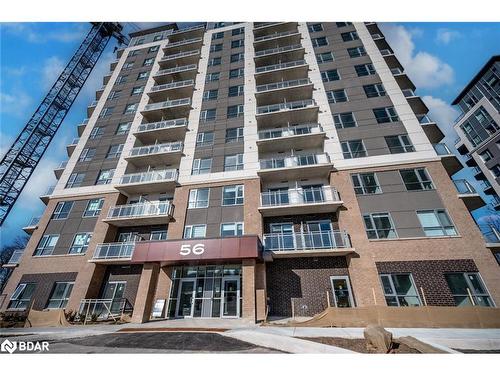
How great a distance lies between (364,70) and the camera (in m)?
20.8

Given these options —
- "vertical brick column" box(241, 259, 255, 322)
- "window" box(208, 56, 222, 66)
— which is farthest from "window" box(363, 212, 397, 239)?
"window" box(208, 56, 222, 66)

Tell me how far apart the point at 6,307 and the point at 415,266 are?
1039 inches

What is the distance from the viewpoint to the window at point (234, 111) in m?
21.3

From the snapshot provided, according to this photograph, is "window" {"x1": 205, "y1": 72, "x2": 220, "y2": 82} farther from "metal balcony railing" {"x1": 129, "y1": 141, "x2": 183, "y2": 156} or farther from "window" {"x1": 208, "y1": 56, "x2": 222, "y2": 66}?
"metal balcony railing" {"x1": 129, "y1": 141, "x2": 183, "y2": 156}

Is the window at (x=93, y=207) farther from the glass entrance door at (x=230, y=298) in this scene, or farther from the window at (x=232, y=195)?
the glass entrance door at (x=230, y=298)

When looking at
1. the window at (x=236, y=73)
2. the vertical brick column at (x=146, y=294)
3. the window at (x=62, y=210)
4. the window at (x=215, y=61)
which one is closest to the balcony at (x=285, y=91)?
the window at (x=236, y=73)

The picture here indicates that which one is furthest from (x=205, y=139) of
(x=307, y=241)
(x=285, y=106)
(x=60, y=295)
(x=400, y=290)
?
(x=400, y=290)

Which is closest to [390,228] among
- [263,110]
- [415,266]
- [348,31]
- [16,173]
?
[415,266]

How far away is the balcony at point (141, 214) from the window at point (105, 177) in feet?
11.9

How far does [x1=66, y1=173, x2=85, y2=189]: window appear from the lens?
20.7m

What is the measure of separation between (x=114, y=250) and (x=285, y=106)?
1778 cm

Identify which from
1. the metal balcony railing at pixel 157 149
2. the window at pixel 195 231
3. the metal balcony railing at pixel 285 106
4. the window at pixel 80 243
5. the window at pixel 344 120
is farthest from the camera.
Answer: the metal balcony railing at pixel 285 106

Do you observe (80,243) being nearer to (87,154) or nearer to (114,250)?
(114,250)

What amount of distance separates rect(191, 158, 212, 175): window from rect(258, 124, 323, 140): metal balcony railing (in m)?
4.92
